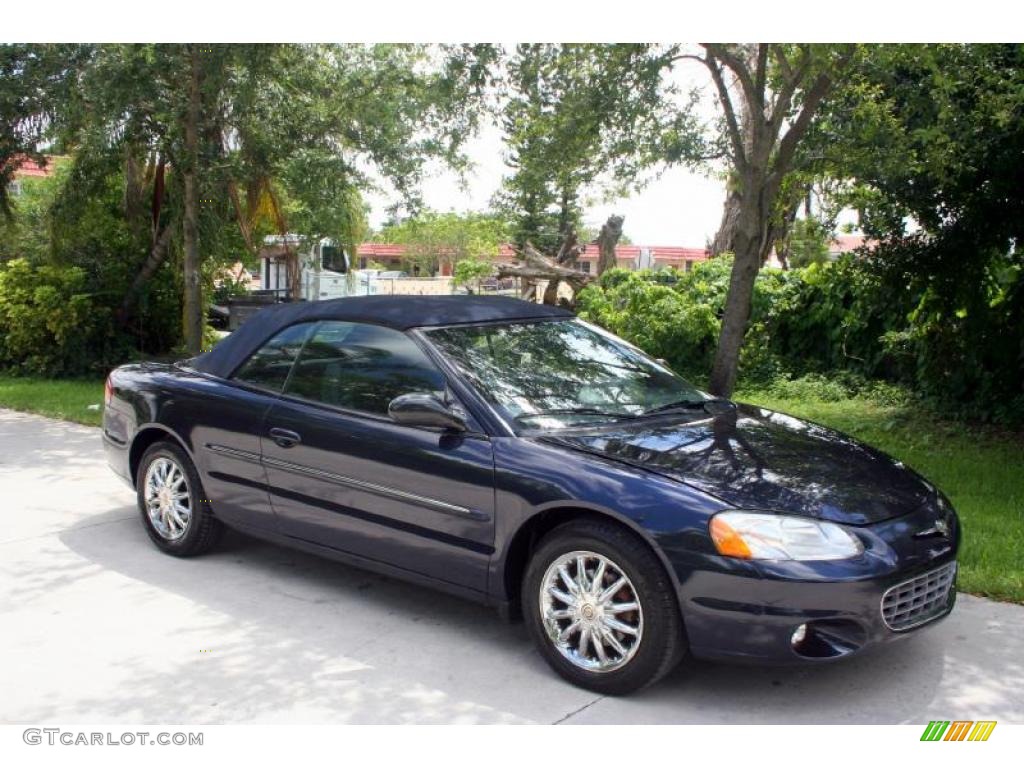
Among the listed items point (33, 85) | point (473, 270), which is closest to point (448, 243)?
point (473, 270)

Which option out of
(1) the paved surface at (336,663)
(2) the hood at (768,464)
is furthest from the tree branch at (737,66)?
(1) the paved surface at (336,663)

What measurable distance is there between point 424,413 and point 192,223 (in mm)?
7980

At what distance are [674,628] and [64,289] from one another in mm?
13344

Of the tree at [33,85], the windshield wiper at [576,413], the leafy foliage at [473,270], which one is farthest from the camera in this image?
the leafy foliage at [473,270]

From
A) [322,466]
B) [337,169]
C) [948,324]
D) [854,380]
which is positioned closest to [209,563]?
[322,466]

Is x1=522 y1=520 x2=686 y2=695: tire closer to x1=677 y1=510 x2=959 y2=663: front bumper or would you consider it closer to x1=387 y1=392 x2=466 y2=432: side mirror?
x1=677 y1=510 x2=959 y2=663: front bumper

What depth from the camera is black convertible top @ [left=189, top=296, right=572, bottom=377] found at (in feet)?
16.6

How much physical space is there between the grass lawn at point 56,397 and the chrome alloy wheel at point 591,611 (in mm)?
7719

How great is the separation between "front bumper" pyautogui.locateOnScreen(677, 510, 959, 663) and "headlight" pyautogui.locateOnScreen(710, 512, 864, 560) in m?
0.04

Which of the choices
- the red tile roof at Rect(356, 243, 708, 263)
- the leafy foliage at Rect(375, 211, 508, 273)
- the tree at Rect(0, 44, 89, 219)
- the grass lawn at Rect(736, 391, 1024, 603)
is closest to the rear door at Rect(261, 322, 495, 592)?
the grass lawn at Rect(736, 391, 1024, 603)

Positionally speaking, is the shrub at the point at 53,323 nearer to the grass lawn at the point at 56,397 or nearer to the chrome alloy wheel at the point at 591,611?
the grass lawn at the point at 56,397

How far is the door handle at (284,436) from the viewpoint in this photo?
5000 millimetres

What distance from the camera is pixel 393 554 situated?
4.64 m
